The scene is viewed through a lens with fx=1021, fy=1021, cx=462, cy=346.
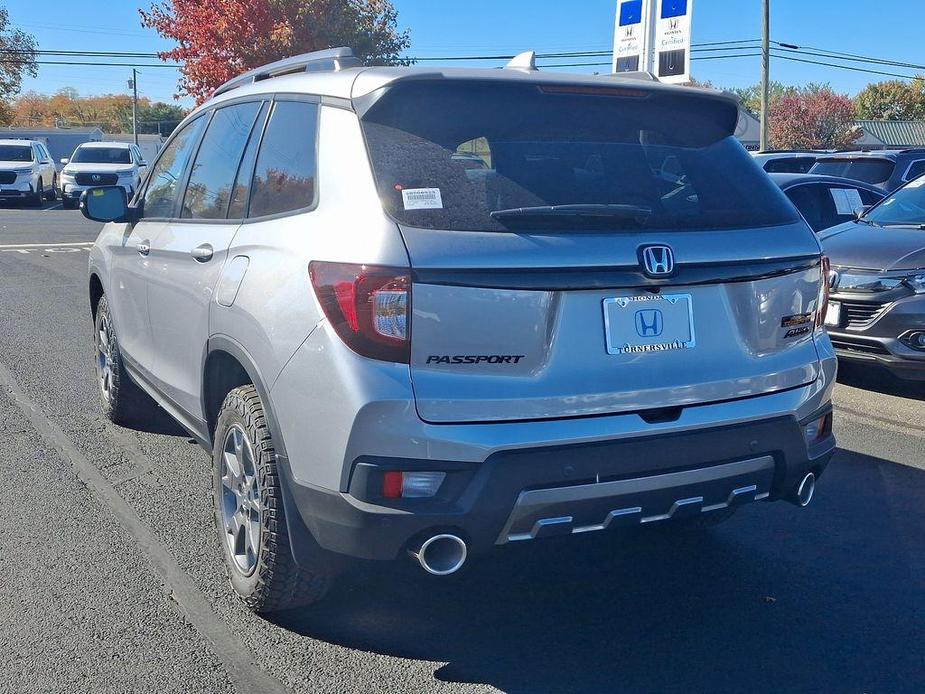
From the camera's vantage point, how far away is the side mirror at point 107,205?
507 cm

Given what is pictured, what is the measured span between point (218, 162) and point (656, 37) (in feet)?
26.2

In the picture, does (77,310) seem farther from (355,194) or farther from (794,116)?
(794,116)

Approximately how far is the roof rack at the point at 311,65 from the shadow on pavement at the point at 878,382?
4559 mm

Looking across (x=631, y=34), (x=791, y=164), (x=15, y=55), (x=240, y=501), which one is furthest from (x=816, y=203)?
(x=15, y=55)

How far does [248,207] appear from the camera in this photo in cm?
379

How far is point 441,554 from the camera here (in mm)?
3008

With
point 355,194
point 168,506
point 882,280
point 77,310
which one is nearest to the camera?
point 355,194

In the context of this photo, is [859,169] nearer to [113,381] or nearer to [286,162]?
[113,381]

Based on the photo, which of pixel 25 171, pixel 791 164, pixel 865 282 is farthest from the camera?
pixel 25 171

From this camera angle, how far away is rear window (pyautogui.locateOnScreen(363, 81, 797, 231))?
10.0 ft

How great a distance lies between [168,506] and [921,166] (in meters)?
13.0

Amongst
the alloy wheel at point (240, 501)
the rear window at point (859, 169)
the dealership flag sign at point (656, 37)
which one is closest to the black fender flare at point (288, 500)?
the alloy wheel at point (240, 501)

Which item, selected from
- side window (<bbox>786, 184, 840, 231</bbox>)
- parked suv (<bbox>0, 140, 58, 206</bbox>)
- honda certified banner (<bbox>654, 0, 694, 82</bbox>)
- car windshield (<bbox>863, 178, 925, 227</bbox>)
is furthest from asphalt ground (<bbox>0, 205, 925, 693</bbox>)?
parked suv (<bbox>0, 140, 58, 206</bbox>)

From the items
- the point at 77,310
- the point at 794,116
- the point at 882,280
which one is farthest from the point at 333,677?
the point at 794,116
